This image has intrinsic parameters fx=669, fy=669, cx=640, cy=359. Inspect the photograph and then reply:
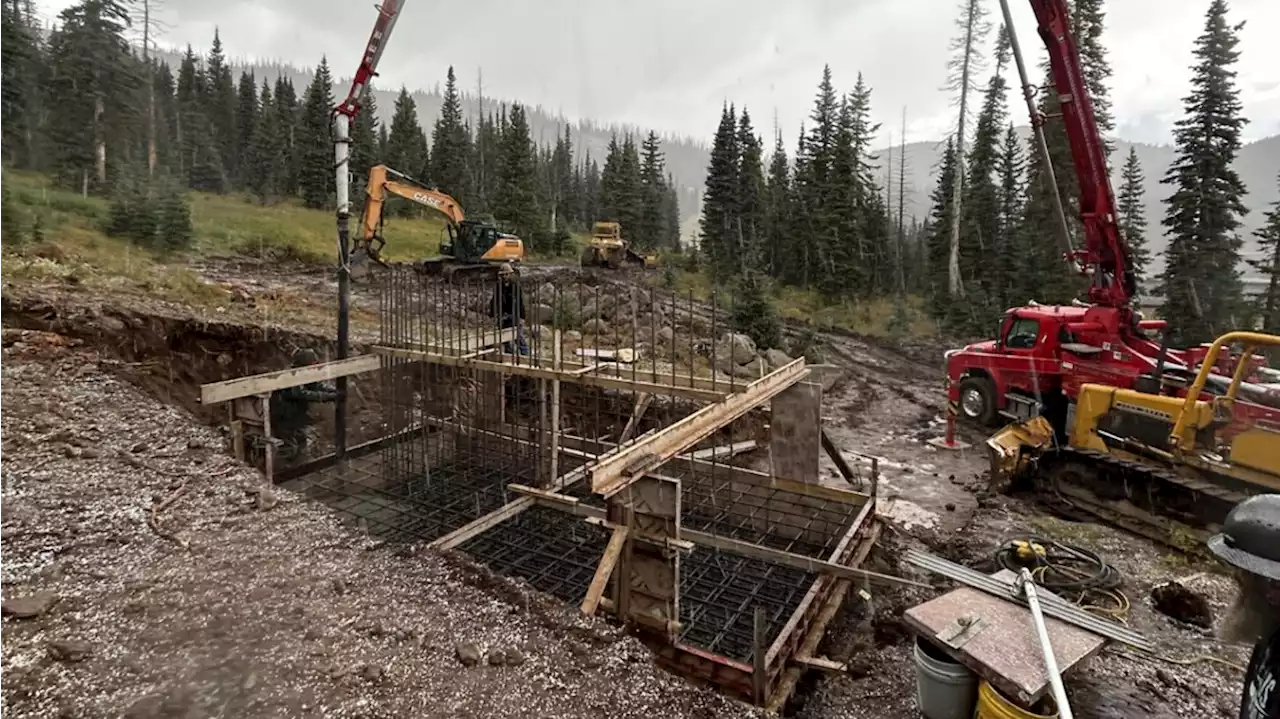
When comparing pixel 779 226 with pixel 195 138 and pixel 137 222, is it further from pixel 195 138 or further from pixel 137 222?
pixel 195 138

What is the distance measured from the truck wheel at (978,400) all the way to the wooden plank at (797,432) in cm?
604

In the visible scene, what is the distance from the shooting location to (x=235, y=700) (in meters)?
3.59

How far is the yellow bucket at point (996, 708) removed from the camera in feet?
11.5

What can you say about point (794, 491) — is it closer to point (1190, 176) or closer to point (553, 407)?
point (553, 407)

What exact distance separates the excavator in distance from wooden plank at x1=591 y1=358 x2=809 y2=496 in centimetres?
450

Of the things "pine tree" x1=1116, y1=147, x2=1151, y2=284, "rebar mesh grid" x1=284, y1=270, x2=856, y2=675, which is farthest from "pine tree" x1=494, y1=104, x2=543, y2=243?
"rebar mesh grid" x1=284, y1=270, x2=856, y2=675

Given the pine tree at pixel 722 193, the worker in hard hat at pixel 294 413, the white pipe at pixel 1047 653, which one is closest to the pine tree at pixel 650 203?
the pine tree at pixel 722 193

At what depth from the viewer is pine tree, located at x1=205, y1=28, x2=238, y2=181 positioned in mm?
50594

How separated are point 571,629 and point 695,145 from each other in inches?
7972

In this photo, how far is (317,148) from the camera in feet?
138

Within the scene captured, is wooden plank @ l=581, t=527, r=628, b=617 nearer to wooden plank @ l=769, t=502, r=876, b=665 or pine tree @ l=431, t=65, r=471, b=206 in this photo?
wooden plank @ l=769, t=502, r=876, b=665

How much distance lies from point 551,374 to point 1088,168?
9.81 m

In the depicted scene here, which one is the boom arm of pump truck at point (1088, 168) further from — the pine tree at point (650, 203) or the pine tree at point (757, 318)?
the pine tree at point (650, 203)

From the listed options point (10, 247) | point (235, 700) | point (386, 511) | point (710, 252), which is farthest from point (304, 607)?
point (710, 252)
